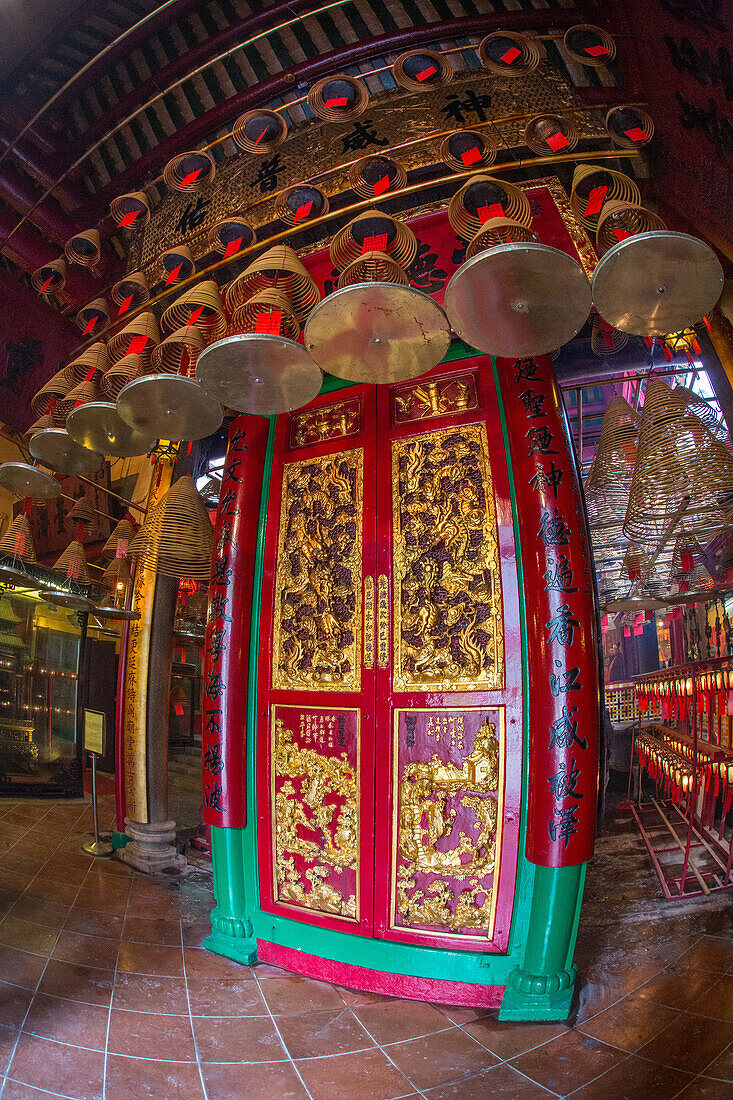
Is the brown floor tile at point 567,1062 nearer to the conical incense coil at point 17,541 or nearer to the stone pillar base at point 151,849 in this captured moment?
the stone pillar base at point 151,849

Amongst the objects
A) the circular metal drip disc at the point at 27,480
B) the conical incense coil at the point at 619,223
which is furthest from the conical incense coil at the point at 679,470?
the circular metal drip disc at the point at 27,480

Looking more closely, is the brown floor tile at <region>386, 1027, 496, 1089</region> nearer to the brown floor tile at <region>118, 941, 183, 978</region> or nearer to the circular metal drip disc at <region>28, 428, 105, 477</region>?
the brown floor tile at <region>118, 941, 183, 978</region>

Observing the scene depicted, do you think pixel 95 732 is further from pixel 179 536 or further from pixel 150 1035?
pixel 150 1035

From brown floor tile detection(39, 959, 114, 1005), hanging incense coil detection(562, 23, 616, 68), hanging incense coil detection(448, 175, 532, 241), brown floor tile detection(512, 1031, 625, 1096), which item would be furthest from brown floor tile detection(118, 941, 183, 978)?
hanging incense coil detection(562, 23, 616, 68)

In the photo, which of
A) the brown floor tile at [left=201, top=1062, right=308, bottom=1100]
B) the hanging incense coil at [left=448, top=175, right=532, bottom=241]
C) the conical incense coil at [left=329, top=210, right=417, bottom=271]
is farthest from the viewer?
the hanging incense coil at [left=448, top=175, right=532, bottom=241]

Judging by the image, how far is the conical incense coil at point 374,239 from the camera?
2653mm

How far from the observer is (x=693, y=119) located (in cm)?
281

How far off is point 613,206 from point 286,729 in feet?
11.2

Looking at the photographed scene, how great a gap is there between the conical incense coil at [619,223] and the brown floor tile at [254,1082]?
3792mm

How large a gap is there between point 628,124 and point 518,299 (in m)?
1.91

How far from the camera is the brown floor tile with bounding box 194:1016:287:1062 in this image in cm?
246

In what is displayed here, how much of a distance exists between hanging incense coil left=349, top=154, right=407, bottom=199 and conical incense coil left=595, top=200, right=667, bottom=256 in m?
1.33

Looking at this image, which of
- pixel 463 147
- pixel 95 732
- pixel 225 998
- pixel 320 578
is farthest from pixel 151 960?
pixel 463 147

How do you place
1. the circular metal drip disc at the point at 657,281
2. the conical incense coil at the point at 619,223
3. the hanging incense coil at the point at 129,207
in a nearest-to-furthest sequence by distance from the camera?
the circular metal drip disc at the point at 657,281 < the conical incense coil at the point at 619,223 < the hanging incense coil at the point at 129,207
